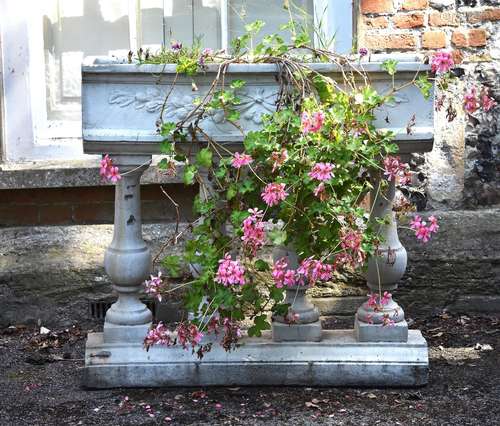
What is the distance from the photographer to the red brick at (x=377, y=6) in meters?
4.09

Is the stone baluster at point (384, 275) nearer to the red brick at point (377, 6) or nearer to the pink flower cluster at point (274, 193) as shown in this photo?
the pink flower cluster at point (274, 193)

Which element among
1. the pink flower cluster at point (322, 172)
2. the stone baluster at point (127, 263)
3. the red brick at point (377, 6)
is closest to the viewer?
the pink flower cluster at point (322, 172)

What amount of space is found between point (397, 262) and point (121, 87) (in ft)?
3.82

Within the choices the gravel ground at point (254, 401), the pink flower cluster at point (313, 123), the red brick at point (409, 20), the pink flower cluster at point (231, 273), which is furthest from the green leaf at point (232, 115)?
the red brick at point (409, 20)

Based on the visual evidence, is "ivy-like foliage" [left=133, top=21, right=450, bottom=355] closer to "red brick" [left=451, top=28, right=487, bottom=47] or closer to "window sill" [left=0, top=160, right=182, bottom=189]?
"window sill" [left=0, top=160, right=182, bottom=189]

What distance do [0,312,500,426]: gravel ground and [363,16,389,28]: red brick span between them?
1.44 m

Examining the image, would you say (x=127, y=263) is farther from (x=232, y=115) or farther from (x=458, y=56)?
(x=458, y=56)

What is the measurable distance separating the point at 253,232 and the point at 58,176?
1.48 m

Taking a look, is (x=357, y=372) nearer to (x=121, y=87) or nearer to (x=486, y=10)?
(x=121, y=87)

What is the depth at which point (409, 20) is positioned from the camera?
4.10 meters

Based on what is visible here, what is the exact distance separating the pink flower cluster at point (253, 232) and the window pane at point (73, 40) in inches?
65.8

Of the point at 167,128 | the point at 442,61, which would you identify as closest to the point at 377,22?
the point at 442,61

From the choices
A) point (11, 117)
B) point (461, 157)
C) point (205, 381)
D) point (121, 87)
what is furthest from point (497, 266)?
point (11, 117)

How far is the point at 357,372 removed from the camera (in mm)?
3357
